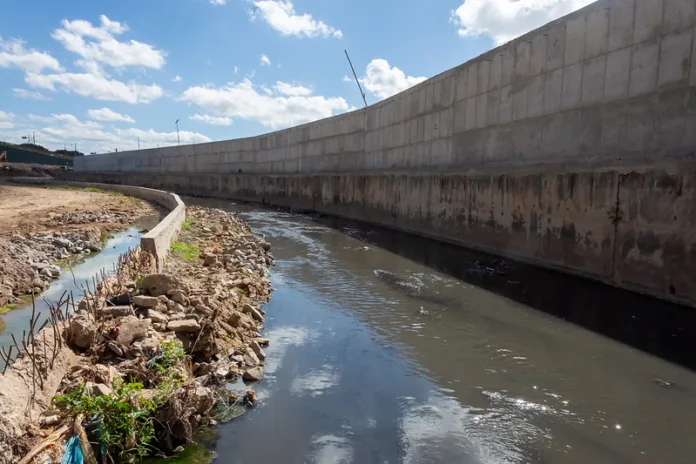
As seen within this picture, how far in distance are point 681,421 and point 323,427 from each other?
10.7 ft

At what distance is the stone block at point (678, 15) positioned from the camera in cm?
771

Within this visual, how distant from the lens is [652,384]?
16.8ft

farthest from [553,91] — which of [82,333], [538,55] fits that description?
[82,333]

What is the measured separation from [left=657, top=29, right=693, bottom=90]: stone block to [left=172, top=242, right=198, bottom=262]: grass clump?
9396mm

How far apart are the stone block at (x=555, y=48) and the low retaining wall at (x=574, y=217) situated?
2.50 metres

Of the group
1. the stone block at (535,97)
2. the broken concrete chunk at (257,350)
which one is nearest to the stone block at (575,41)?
the stone block at (535,97)

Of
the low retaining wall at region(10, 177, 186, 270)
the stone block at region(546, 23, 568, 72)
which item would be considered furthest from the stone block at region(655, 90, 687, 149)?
the low retaining wall at region(10, 177, 186, 270)

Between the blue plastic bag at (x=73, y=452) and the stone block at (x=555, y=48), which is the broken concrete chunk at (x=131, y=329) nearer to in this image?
the blue plastic bag at (x=73, y=452)

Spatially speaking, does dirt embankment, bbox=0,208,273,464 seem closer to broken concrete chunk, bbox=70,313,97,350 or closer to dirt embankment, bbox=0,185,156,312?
broken concrete chunk, bbox=70,313,97,350

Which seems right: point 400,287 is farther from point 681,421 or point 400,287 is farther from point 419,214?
point 419,214

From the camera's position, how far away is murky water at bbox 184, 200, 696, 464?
3975 millimetres

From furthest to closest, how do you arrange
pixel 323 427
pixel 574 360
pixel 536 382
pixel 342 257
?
pixel 342 257 < pixel 574 360 < pixel 536 382 < pixel 323 427

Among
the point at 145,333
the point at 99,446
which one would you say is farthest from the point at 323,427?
the point at 145,333

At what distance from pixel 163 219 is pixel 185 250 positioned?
15.2 ft
